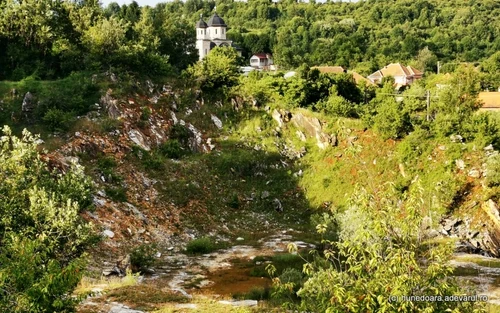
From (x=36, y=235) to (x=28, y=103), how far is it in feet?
77.1

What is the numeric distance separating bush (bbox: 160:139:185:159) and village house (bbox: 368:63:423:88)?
42.9m

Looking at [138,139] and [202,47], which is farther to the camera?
[202,47]

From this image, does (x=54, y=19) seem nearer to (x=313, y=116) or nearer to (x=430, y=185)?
(x=313, y=116)

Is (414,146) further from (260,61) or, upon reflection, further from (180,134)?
(260,61)

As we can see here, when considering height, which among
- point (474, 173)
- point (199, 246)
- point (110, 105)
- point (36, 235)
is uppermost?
point (110, 105)

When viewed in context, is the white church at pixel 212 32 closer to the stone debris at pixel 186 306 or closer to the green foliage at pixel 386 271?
the stone debris at pixel 186 306

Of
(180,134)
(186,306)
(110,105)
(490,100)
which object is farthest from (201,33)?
(186,306)

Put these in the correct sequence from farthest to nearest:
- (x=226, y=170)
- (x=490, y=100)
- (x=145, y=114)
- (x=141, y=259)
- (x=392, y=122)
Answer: (x=490, y=100)
(x=145, y=114)
(x=226, y=170)
(x=392, y=122)
(x=141, y=259)

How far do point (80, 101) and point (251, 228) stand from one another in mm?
15967

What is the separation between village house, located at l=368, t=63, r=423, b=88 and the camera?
71.1 metres

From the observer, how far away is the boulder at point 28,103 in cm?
3231

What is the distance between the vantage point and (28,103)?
3269 cm

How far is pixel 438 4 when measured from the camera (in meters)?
181

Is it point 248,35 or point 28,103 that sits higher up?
point 248,35
